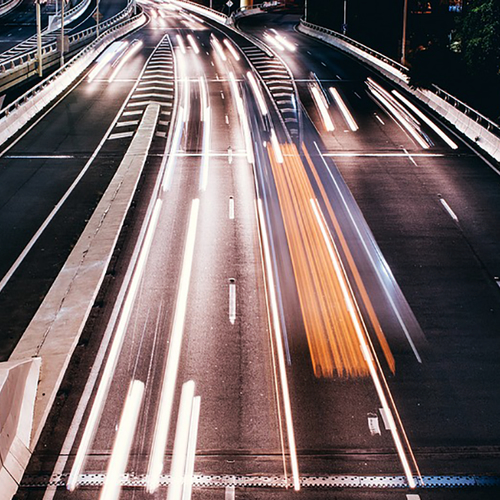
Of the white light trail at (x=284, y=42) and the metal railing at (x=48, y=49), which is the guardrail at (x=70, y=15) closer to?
the metal railing at (x=48, y=49)

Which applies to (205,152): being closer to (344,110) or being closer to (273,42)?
(344,110)

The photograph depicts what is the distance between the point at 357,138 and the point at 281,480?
24560 mm

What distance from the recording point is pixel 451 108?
37.2 metres

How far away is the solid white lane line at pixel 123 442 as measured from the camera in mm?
10867

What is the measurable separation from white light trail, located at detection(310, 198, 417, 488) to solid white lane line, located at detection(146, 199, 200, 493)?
4113 millimetres

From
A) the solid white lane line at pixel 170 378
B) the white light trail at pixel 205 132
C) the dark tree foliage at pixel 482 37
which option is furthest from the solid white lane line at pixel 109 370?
the dark tree foliage at pixel 482 37

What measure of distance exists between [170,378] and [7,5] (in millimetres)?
101009

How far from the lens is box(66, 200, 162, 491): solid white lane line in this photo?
11.4 m

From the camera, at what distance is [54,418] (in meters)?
12.6

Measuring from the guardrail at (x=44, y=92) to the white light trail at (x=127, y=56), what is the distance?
2.58 meters

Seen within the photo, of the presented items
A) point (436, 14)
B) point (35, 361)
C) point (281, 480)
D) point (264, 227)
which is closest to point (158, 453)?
point (281, 480)

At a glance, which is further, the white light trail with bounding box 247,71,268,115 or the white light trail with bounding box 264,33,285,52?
the white light trail with bounding box 264,33,285,52

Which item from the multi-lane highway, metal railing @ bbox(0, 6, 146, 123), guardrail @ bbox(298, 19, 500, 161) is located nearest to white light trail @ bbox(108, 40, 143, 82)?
metal railing @ bbox(0, 6, 146, 123)

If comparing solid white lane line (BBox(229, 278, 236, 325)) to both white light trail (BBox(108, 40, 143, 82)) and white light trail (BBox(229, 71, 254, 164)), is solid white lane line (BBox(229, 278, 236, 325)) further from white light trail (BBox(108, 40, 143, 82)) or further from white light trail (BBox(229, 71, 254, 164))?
white light trail (BBox(108, 40, 143, 82))
